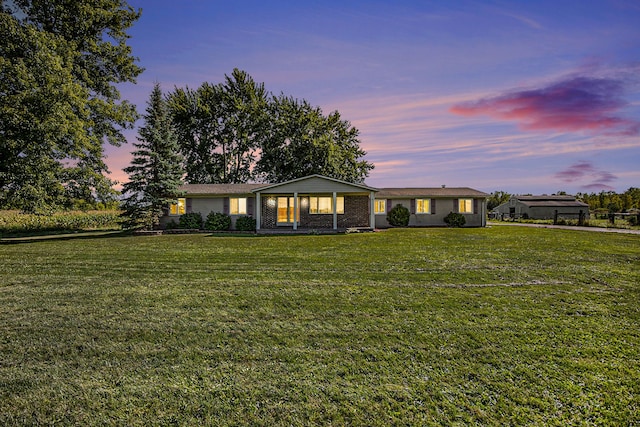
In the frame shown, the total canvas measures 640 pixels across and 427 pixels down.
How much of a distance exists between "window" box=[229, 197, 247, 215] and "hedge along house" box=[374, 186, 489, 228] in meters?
10.1

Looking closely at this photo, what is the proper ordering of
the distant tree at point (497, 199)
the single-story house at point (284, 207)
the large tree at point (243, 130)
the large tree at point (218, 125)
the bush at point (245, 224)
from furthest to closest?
the distant tree at point (497, 199)
the large tree at point (218, 125)
the large tree at point (243, 130)
the bush at point (245, 224)
the single-story house at point (284, 207)

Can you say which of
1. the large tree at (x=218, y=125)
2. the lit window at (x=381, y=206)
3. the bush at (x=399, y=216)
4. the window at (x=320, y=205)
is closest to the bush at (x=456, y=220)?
the bush at (x=399, y=216)

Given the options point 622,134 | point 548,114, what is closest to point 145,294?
point 548,114

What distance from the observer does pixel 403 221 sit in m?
23.3

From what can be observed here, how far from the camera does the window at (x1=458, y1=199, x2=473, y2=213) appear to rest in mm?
23625

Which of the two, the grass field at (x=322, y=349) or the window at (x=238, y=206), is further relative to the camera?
the window at (x=238, y=206)

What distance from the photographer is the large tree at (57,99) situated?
14.6 metres

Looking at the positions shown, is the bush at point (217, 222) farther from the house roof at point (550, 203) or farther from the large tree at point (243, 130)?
the house roof at point (550, 203)

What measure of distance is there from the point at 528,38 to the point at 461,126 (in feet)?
31.1

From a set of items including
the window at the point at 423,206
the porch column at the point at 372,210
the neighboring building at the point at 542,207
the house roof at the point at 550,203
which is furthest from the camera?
the house roof at the point at 550,203

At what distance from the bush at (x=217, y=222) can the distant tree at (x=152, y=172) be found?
274 cm

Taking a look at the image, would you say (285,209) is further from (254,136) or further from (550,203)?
(550,203)

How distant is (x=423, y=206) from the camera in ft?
78.2

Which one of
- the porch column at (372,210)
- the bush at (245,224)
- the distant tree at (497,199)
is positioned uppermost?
the distant tree at (497,199)
